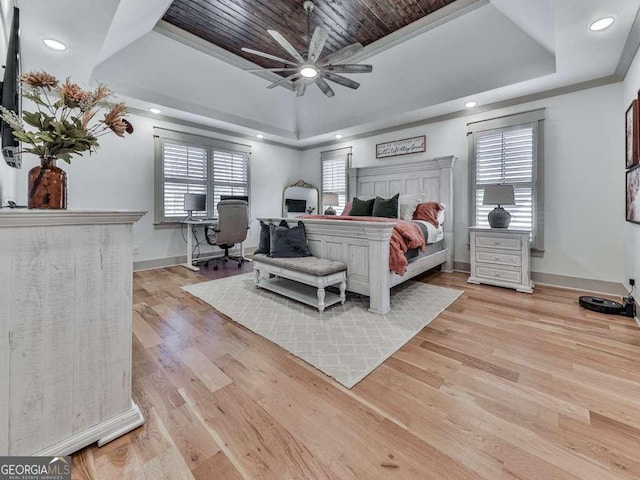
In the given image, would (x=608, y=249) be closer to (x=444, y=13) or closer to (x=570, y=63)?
(x=570, y=63)

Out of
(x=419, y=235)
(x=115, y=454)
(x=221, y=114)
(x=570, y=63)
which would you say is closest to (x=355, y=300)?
(x=419, y=235)

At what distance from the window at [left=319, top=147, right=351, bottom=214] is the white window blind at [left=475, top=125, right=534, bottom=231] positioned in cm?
258

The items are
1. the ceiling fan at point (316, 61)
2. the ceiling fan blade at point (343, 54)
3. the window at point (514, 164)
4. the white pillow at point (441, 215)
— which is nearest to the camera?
the ceiling fan at point (316, 61)

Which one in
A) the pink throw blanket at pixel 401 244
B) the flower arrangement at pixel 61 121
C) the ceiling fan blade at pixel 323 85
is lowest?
the pink throw blanket at pixel 401 244

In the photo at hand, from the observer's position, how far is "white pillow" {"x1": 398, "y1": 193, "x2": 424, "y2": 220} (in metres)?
4.32

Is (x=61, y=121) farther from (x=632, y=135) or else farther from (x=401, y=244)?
(x=632, y=135)

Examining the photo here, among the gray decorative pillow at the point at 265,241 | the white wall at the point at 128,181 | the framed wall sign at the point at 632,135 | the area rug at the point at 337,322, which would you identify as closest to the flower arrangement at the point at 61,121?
the area rug at the point at 337,322

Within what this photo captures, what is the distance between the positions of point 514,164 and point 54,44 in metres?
5.56

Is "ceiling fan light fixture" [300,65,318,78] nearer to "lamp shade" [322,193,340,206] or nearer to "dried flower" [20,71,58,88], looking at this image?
"dried flower" [20,71,58,88]

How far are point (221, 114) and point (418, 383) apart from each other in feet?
16.6

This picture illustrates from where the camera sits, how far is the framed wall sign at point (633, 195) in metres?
2.52

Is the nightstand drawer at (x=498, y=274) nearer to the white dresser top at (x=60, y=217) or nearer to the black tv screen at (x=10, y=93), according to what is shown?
the white dresser top at (x=60, y=217)

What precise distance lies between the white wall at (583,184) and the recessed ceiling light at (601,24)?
1.29 meters

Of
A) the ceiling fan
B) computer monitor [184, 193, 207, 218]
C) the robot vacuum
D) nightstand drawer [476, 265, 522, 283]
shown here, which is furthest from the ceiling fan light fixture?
the robot vacuum
